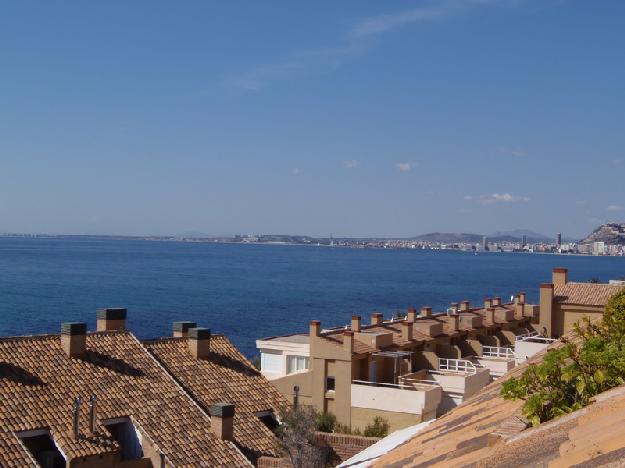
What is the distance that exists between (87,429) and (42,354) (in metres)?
3.08

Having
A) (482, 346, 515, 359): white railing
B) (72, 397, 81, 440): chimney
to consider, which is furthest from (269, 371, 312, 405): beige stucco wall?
(72, 397, 81, 440): chimney

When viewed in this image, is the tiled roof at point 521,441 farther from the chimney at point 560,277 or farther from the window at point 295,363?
the chimney at point 560,277

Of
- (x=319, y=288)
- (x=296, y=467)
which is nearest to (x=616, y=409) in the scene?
(x=296, y=467)

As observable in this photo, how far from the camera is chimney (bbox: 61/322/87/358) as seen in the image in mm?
20031

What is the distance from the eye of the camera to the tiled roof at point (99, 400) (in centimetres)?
1703

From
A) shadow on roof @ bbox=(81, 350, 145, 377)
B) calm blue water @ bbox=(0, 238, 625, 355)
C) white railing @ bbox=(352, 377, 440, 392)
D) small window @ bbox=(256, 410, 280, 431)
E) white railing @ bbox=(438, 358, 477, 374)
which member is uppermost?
shadow on roof @ bbox=(81, 350, 145, 377)

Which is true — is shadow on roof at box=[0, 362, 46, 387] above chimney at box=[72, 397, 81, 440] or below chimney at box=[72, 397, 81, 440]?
above

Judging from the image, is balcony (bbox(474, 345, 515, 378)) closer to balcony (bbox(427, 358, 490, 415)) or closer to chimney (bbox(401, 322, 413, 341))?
balcony (bbox(427, 358, 490, 415))

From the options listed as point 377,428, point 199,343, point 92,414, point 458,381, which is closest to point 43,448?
point 92,414

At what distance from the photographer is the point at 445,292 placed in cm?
14225

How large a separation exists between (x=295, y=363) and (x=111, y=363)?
658 inches

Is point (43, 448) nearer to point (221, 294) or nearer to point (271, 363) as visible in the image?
point (271, 363)

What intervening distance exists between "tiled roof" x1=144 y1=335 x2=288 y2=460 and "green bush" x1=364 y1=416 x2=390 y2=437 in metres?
7.00

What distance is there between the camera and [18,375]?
1838 cm
